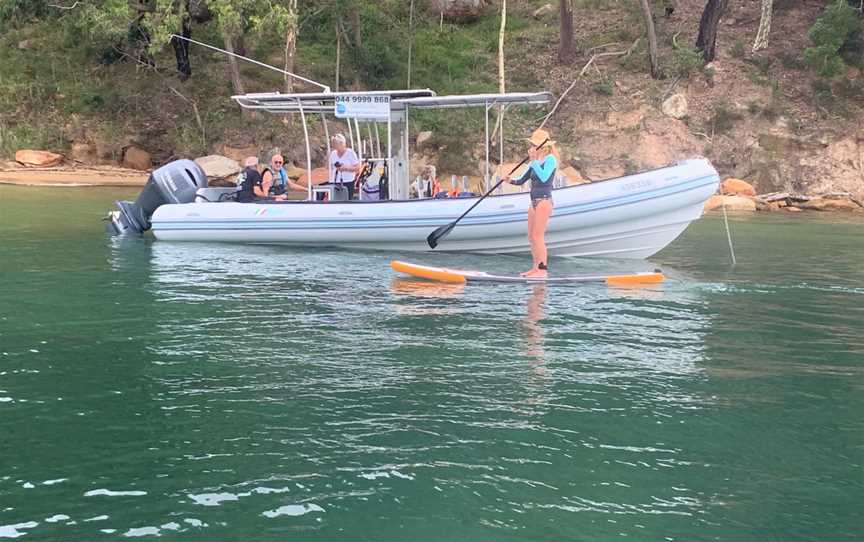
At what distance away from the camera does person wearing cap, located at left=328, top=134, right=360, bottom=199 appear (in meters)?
13.7

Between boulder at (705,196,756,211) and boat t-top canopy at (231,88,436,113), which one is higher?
boat t-top canopy at (231,88,436,113)

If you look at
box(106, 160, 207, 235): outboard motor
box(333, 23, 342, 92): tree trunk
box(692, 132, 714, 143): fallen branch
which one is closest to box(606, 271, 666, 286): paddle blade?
box(106, 160, 207, 235): outboard motor

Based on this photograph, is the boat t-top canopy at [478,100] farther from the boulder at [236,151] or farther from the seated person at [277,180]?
the boulder at [236,151]

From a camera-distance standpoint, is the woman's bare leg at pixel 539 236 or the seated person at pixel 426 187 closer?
the woman's bare leg at pixel 539 236

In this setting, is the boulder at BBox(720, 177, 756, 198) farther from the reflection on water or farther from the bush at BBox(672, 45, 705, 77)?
the reflection on water

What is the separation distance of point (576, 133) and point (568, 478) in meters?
24.7

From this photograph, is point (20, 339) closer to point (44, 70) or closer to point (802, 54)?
point (44, 70)

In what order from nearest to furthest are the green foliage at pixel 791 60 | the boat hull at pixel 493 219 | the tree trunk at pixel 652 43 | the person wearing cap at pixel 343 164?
1. the boat hull at pixel 493 219
2. the person wearing cap at pixel 343 164
3. the green foliage at pixel 791 60
4. the tree trunk at pixel 652 43

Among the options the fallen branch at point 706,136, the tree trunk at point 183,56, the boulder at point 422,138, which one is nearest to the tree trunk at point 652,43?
the fallen branch at point 706,136

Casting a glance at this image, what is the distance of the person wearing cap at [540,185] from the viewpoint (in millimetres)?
11023

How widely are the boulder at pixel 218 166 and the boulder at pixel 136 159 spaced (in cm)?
284

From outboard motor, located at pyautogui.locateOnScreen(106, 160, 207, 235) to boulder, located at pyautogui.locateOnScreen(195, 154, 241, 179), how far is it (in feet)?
35.2

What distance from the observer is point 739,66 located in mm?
29312

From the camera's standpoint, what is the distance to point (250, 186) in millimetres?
14117
